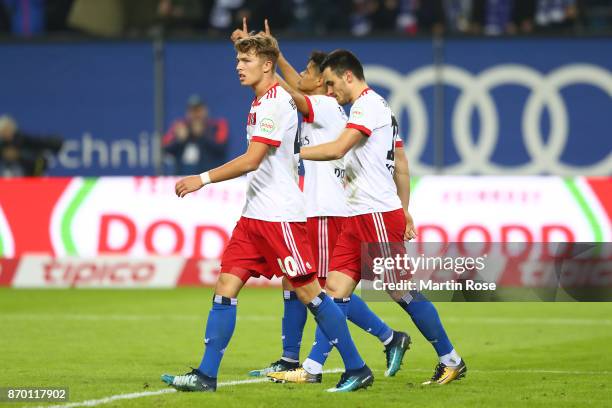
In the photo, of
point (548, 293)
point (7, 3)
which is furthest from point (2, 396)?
point (7, 3)

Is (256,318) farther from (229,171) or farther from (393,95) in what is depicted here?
(393,95)


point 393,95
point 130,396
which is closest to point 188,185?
point 130,396

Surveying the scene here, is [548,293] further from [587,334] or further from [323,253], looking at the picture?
[323,253]

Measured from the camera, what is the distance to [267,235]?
27.5 ft

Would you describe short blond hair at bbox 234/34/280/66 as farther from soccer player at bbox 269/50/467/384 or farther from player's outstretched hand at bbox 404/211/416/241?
player's outstretched hand at bbox 404/211/416/241

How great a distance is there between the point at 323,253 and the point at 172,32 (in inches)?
458

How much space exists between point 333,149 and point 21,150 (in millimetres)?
12925

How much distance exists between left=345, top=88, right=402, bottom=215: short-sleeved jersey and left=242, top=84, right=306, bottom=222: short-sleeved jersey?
0.63 metres

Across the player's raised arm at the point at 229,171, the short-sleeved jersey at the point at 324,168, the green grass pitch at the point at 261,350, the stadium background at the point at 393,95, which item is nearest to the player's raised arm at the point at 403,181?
the short-sleeved jersey at the point at 324,168

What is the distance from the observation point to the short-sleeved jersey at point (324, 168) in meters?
9.66

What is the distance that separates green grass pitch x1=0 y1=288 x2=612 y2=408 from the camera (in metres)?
8.41

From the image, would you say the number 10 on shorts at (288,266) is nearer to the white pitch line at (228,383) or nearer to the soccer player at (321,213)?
the white pitch line at (228,383)

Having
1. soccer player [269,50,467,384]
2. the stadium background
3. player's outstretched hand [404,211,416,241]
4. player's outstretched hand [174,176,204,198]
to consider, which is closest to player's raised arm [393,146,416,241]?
player's outstretched hand [404,211,416,241]

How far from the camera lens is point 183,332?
491 inches
